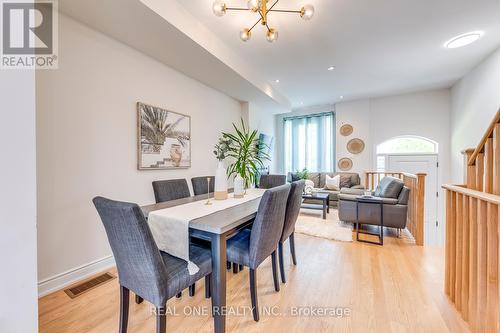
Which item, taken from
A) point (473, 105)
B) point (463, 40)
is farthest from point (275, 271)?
point (473, 105)

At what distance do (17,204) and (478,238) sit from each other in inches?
101

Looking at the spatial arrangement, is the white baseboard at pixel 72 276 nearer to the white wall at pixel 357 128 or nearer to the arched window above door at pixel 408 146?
the white wall at pixel 357 128

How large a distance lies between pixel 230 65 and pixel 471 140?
435 cm

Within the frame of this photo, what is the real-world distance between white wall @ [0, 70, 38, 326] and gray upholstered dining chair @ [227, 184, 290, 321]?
3.73 ft

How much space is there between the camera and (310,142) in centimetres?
645

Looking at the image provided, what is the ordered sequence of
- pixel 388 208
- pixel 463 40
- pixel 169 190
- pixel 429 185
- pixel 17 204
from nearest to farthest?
pixel 17 204 → pixel 169 190 → pixel 463 40 → pixel 388 208 → pixel 429 185

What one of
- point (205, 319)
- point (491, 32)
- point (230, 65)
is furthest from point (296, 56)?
point (205, 319)

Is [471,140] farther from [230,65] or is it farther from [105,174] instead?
[105,174]

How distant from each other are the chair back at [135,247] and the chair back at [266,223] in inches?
24.9

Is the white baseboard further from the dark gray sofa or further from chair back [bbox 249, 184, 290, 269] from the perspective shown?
the dark gray sofa

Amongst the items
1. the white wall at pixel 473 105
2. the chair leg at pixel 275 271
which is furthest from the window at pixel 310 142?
the chair leg at pixel 275 271

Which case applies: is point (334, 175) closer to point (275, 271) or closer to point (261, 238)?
point (275, 271)

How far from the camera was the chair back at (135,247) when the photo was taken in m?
1.07

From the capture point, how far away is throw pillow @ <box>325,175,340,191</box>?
18.0 ft
